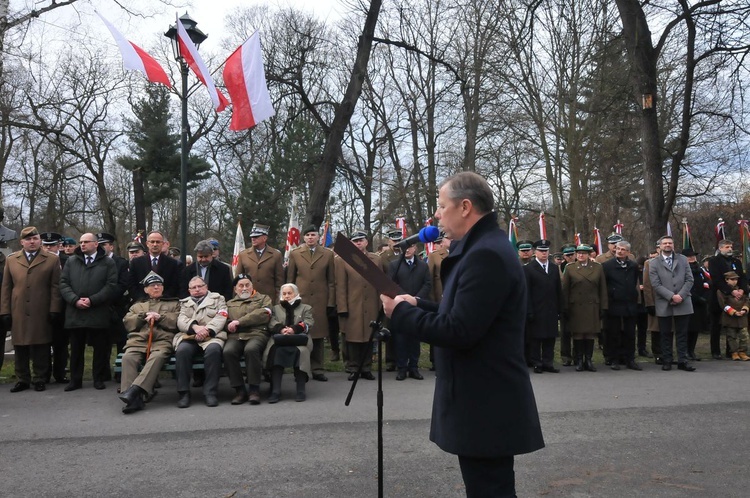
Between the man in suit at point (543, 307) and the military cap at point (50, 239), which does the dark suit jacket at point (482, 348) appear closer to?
the man in suit at point (543, 307)

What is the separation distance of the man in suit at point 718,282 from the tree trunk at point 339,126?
798 cm

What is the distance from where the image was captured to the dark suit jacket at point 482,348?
9.28 feet

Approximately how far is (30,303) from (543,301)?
754cm

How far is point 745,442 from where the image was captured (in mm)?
5984

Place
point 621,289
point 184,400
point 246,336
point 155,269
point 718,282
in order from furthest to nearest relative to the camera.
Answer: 1. point 718,282
2. point 621,289
3. point 155,269
4. point 246,336
5. point 184,400

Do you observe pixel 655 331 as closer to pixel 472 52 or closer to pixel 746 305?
pixel 746 305

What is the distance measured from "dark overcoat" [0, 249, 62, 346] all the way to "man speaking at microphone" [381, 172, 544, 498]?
23.9ft

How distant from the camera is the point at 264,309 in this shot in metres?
8.33

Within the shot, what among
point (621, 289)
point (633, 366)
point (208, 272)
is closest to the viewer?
point (208, 272)

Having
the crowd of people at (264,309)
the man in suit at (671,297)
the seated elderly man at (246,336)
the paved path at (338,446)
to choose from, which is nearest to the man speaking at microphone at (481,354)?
the paved path at (338,446)

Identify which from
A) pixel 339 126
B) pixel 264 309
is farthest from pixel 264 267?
pixel 339 126

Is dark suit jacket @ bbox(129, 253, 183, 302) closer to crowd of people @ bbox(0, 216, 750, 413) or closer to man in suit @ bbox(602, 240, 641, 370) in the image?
crowd of people @ bbox(0, 216, 750, 413)

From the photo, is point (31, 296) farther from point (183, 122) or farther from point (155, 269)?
point (183, 122)

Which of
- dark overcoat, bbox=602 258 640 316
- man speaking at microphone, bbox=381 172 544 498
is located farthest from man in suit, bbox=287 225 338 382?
man speaking at microphone, bbox=381 172 544 498
